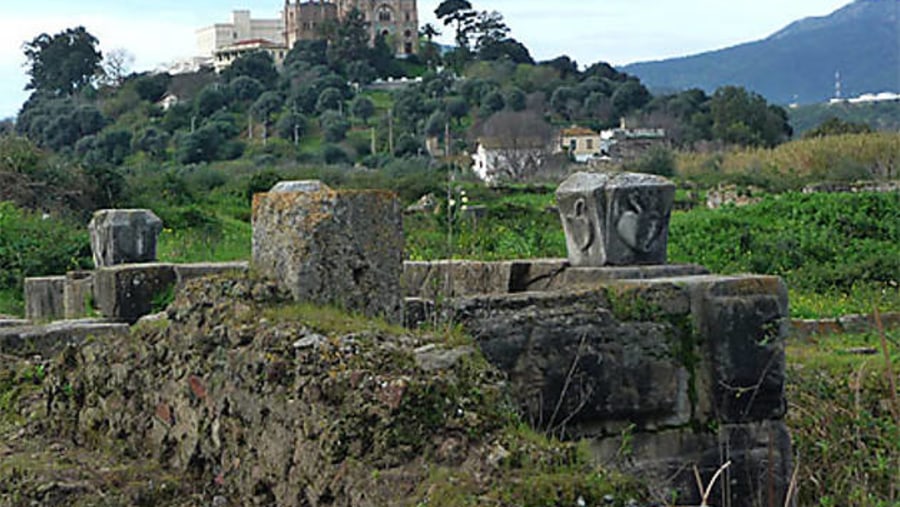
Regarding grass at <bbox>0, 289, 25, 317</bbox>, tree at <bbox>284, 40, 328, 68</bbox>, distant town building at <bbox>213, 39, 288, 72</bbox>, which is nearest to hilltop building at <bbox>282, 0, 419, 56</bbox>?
distant town building at <bbox>213, 39, 288, 72</bbox>

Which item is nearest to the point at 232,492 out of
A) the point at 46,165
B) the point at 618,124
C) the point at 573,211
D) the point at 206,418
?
the point at 206,418

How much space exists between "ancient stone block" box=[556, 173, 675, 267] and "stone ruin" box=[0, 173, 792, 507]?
0.02 m

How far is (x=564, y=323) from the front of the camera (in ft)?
21.3

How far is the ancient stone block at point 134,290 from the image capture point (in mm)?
9516

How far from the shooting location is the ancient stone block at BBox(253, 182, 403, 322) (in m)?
6.02

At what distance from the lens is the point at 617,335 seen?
663cm

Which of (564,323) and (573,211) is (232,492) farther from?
(573,211)

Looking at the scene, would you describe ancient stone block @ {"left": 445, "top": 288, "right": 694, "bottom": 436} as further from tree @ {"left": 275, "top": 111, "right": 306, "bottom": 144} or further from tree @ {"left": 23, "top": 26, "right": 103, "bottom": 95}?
tree @ {"left": 23, "top": 26, "right": 103, "bottom": 95}

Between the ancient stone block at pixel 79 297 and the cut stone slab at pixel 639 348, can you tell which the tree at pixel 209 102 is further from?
the cut stone slab at pixel 639 348

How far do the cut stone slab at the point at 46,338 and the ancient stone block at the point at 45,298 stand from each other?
2.76 metres

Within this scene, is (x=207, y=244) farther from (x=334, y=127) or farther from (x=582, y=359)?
(x=334, y=127)

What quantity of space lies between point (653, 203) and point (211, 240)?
1079cm

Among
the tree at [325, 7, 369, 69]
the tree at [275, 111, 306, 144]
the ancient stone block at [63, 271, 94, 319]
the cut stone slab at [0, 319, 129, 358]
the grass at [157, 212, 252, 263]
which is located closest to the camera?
the cut stone slab at [0, 319, 129, 358]

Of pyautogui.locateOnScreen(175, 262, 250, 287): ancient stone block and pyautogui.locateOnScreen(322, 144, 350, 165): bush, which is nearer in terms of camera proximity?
pyautogui.locateOnScreen(175, 262, 250, 287): ancient stone block
